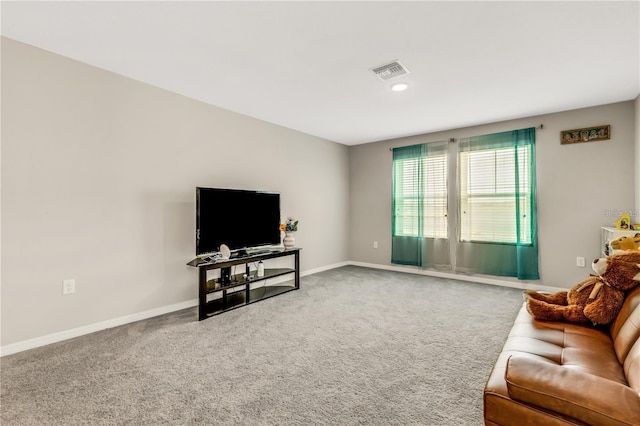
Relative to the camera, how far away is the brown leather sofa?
91 cm

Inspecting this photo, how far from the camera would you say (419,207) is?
5043mm

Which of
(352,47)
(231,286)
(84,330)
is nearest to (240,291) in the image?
(231,286)

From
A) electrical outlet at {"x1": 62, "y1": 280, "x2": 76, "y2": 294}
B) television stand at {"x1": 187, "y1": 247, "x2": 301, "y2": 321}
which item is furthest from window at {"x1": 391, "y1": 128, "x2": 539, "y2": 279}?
electrical outlet at {"x1": 62, "y1": 280, "x2": 76, "y2": 294}

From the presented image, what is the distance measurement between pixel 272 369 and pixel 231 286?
1371mm

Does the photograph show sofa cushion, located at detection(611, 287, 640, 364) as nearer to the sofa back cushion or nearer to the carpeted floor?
the sofa back cushion

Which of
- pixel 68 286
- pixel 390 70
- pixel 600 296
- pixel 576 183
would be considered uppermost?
pixel 390 70

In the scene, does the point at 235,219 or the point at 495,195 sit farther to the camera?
the point at 495,195

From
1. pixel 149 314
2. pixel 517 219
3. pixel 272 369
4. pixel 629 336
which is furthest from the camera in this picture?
pixel 517 219

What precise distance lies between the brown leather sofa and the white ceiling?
1883 millimetres

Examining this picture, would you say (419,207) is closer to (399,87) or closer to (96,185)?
(399,87)

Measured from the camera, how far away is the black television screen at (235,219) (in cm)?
319

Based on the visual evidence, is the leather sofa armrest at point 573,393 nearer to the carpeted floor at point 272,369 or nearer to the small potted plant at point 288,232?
the carpeted floor at point 272,369

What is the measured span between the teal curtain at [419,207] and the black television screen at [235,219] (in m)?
2.35

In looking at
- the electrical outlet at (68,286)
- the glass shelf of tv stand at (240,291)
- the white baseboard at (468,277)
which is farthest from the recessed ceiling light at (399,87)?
the electrical outlet at (68,286)
